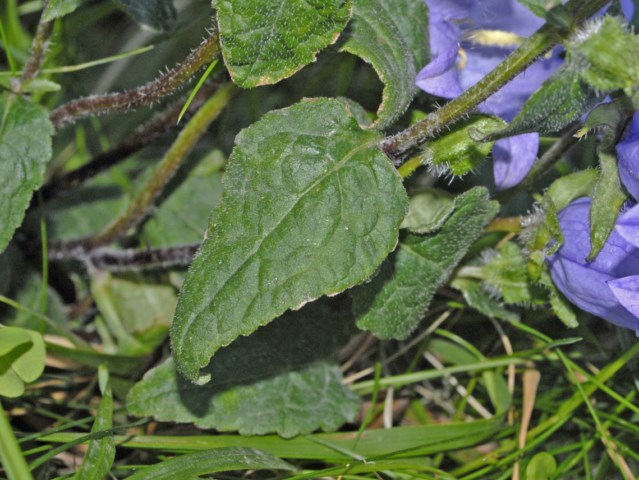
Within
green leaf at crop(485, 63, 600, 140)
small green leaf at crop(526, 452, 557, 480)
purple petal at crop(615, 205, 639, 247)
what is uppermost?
green leaf at crop(485, 63, 600, 140)

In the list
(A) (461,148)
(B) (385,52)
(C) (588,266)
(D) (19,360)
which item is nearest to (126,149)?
(D) (19,360)

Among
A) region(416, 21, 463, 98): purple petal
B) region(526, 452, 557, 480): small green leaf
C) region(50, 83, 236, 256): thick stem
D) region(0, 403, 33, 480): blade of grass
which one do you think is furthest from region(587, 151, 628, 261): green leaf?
region(0, 403, 33, 480): blade of grass

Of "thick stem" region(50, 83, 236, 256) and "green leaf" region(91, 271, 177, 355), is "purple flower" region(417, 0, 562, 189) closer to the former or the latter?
"thick stem" region(50, 83, 236, 256)

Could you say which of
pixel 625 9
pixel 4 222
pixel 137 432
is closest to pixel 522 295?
pixel 625 9

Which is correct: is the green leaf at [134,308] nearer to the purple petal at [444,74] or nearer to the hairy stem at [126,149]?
the hairy stem at [126,149]

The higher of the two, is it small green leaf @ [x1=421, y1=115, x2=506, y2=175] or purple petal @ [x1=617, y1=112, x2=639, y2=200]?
purple petal @ [x1=617, y1=112, x2=639, y2=200]

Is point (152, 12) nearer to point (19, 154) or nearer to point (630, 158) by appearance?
point (19, 154)

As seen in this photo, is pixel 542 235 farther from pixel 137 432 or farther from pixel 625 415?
pixel 137 432
